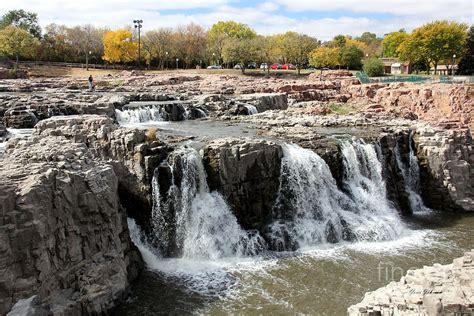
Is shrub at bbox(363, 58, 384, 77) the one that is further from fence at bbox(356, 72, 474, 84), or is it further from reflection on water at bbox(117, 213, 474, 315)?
reflection on water at bbox(117, 213, 474, 315)

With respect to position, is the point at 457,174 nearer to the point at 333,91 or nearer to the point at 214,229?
the point at 214,229

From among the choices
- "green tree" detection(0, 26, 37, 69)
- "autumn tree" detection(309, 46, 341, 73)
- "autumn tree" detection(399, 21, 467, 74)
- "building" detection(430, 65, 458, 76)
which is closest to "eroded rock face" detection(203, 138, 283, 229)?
"autumn tree" detection(399, 21, 467, 74)

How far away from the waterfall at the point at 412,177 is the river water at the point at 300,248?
0.20m

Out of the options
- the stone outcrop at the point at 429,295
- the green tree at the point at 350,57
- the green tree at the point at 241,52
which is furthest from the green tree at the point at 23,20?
the stone outcrop at the point at 429,295

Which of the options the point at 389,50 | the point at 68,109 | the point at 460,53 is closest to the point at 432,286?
the point at 68,109

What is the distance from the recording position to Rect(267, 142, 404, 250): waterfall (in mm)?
16953

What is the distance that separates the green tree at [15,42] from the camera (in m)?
56.7

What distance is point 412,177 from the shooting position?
21828 mm

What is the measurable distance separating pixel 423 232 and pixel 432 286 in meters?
8.99

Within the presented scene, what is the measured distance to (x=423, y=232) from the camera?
18109mm

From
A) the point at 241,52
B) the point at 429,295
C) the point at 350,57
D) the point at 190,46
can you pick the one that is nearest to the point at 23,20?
the point at 190,46

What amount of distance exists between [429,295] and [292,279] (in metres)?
5.25

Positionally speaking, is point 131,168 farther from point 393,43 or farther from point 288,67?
point 393,43

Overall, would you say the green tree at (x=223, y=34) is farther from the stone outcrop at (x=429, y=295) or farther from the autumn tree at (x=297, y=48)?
the stone outcrop at (x=429, y=295)
